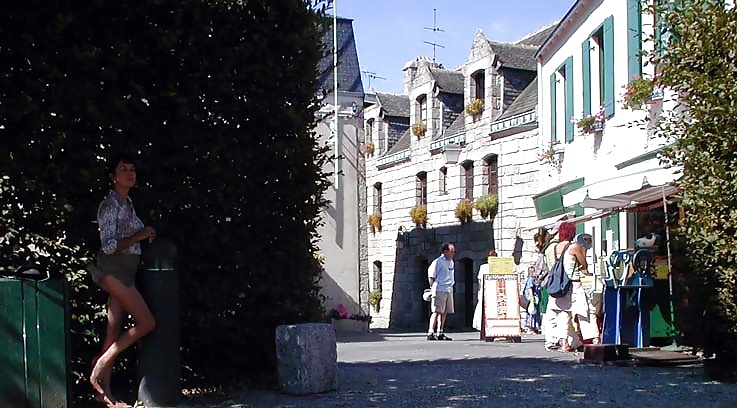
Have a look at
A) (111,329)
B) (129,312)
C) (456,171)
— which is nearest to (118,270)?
(129,312)

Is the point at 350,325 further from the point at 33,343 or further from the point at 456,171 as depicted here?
the point at 33,343

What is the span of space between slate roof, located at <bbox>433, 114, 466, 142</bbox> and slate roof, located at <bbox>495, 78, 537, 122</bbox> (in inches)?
89.2

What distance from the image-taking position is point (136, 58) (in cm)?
661

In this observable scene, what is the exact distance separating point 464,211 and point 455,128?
3010 millimetres

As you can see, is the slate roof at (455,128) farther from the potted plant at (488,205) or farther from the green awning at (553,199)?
the green awning at (553,199)

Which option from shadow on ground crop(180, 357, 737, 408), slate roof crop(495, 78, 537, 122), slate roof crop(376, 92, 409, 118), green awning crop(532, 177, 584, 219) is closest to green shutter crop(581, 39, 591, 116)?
green awning crop(532, 177, 584, 219)

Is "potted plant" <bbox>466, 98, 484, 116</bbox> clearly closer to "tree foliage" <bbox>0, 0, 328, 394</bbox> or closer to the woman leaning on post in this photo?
"tree foliage" <bbox>0, 0, 328, 394</bbox>

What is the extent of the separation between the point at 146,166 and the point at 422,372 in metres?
3.34

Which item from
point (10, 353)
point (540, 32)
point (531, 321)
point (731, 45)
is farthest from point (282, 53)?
point (540, 32)

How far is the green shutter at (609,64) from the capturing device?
15.1 meters

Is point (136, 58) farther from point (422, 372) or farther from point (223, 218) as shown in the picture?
point (422, 372)

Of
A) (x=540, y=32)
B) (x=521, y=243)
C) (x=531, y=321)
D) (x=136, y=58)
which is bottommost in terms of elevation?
(x=531, y=321)

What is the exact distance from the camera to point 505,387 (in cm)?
744

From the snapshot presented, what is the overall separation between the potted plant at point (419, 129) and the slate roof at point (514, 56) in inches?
164
